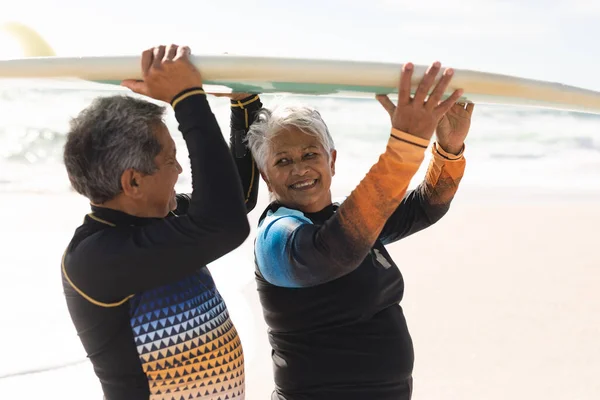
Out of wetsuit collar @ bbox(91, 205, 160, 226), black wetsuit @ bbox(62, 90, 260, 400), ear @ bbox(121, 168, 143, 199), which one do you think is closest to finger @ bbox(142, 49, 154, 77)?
black wetsuit @ bbox(62, 90, 260, 400)

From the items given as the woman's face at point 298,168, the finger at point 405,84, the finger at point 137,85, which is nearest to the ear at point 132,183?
the finger at point 137,85

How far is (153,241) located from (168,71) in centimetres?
38

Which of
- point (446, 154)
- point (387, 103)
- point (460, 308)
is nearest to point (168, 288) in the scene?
point (387, 103)

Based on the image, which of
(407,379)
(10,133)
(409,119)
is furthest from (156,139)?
(10,133)

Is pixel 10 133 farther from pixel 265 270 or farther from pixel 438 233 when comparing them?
pixel 265 270

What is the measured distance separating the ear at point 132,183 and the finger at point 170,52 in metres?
0.29

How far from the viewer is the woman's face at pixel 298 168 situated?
2320 mm

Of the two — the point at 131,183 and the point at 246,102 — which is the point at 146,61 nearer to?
the point at 131,183

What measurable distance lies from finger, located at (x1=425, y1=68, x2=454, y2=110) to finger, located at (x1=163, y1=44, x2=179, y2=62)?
58 centimetres

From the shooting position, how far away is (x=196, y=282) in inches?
78.4

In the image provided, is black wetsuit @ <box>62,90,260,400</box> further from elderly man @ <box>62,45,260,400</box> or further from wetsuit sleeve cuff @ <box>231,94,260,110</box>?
wetsuit sleeve cuff @ <box>231,94,260,110</box>

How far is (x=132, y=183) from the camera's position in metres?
1.90

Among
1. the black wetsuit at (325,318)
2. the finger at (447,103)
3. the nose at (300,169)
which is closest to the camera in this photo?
the finger at (447,103)

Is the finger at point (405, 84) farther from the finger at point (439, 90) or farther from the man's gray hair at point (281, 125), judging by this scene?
the man's gray hair at point (281, 125)
